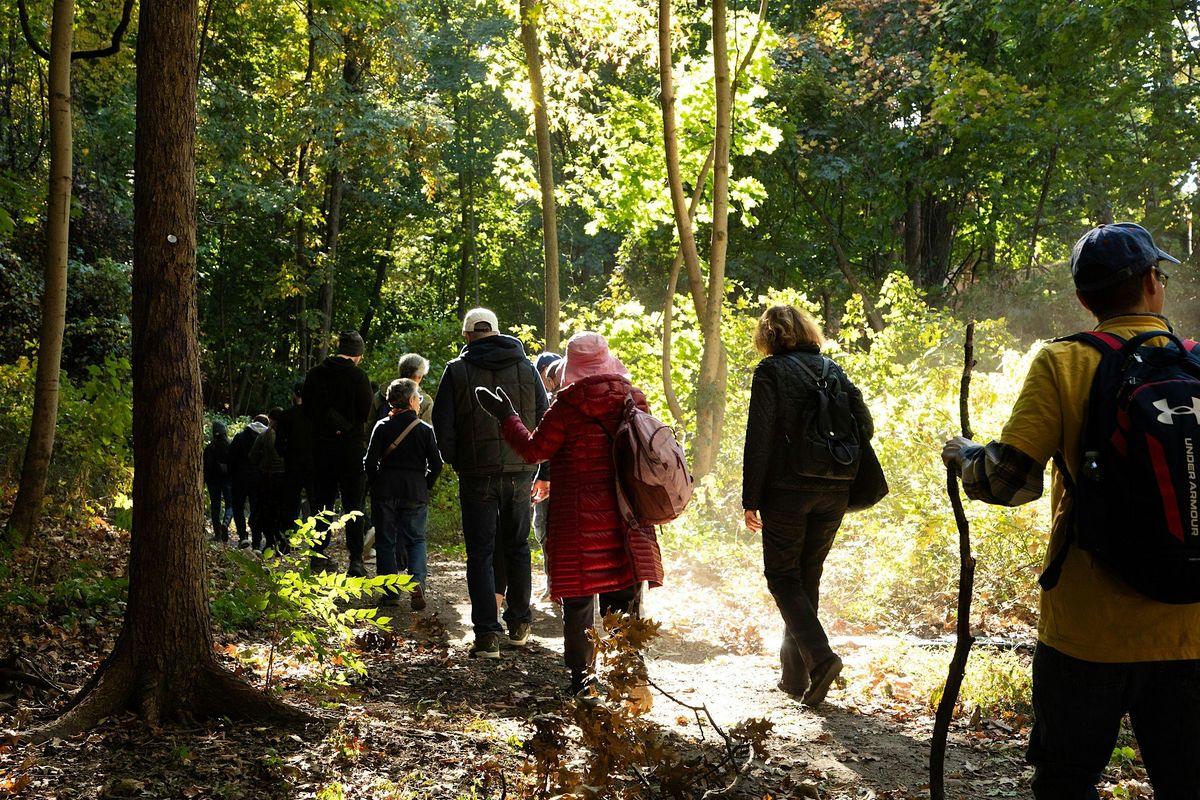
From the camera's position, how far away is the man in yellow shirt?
289 centimetres

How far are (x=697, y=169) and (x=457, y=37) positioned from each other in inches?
922

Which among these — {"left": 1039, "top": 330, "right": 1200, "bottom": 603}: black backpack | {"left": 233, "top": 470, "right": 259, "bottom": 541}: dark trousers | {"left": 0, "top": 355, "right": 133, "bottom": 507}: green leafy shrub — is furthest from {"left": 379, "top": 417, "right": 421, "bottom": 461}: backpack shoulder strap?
{"left": 233, "top": 470, "right": 259, "bottom": 541}: dark trousers

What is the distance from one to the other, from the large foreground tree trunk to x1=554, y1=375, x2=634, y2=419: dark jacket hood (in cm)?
197

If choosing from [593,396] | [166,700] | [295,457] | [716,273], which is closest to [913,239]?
[716,273]

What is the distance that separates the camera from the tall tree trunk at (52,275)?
8.27m

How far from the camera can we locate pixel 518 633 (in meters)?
7.85

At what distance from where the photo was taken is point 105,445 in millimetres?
12008

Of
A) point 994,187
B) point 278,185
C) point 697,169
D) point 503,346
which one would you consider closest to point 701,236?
point 994,187

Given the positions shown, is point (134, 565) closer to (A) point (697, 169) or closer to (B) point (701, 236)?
(A) point (697, 169)

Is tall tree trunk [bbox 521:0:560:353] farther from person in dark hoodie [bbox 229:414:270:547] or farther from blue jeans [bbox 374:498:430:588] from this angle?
blue jeans [bbox 374:498:430:588]

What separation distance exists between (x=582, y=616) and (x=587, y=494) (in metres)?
0.71

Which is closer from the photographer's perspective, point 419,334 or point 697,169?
point 697,169

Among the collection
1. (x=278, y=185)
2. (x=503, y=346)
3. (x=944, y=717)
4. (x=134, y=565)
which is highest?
(x=278, y=185)

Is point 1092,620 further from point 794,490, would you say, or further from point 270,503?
point 270,503
